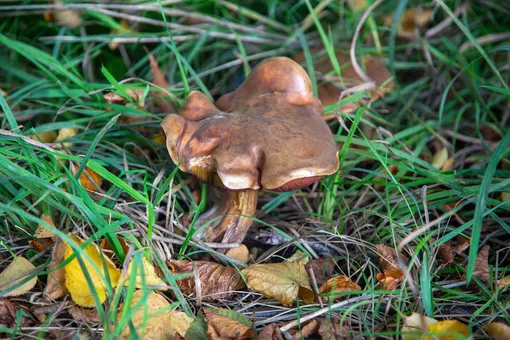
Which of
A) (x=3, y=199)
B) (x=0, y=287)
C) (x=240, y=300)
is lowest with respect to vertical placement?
(x=240, y=300)

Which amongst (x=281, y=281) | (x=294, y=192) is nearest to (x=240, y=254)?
(x=281, y=281)

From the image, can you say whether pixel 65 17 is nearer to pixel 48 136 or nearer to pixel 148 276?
pixel 48 136

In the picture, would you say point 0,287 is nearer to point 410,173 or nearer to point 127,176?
point 127,176

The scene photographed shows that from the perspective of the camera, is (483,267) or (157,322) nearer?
(157,322)

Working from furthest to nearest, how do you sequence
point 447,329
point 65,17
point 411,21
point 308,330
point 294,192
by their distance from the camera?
point 411,21 → point 65,17 → point 294,192 → point 308,330 → point 447,329

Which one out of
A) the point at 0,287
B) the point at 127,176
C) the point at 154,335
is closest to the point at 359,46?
the point at 127,176

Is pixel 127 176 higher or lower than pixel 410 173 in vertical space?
higher
